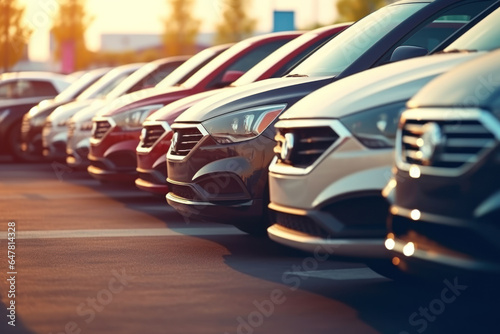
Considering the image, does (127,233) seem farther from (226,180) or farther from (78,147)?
(78,147)

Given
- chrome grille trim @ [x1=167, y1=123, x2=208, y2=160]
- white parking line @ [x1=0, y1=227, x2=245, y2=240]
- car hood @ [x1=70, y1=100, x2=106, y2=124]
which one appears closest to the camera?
chrome grille trim @ [x1=167, y1=123, x2=208, y2=160]

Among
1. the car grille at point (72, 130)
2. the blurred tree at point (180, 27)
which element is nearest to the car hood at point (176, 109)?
the car grille at point (72, 130)

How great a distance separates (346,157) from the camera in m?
6.16

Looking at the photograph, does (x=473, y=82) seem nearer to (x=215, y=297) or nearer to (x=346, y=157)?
(x=346, y=157)

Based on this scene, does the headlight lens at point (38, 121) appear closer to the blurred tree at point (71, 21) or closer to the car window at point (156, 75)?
the car window at point (156, 75)

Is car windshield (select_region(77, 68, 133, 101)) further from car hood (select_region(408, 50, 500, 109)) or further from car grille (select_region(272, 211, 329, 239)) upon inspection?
car hood (select_region(408, 50, 500, 109))

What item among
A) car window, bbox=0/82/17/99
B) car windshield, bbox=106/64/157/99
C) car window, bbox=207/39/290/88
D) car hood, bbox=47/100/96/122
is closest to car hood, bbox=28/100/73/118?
car hood, bbox=47/100/96/122

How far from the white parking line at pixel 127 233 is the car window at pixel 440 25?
220 centimetres

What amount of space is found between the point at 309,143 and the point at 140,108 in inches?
247

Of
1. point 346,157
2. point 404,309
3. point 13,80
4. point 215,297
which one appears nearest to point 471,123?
point 346,157

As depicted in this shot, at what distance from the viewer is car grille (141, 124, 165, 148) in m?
10.6

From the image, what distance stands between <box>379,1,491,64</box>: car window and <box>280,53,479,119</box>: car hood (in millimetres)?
1723

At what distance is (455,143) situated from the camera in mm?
4738

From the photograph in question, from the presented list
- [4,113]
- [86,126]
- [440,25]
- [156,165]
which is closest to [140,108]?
[156,165]
